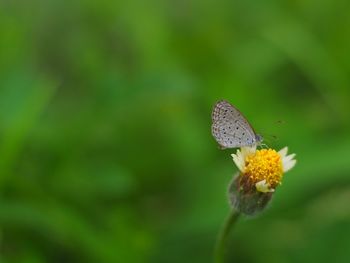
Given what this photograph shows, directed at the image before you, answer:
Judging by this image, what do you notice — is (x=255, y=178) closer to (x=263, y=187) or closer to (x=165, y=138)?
(x=263, y=187)

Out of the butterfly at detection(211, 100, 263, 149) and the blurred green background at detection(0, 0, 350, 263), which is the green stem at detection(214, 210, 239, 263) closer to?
the butterfly at detection(211, 100, 263, 149)

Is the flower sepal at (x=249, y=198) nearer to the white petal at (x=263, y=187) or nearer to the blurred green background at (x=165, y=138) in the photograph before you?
the white petal at (x=263, y=187)

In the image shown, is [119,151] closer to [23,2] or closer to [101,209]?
[101,209]

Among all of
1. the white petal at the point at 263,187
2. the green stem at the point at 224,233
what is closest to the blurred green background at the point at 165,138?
the green stem at the point at 224,233

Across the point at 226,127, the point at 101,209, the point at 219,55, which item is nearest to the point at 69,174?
the point at 101,209

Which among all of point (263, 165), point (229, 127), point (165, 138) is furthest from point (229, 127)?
point (165, 138)
